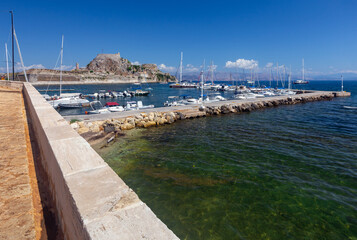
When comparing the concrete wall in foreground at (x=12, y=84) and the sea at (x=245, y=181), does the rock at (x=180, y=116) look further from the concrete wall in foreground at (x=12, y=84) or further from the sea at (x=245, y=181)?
the concrete wall in foreground at (x=12, y=84)

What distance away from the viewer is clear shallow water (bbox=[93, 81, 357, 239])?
6.09 metres

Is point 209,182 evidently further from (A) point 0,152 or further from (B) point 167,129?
(B) point 167,129

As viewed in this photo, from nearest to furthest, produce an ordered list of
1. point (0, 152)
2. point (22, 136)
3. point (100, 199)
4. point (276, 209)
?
point (100, 199) < point (0, 152) < point (22, 136) < point (276, 209)

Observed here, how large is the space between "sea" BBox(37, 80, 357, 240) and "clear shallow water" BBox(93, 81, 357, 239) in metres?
0.03

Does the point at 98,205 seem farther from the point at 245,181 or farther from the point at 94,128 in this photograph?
the point at 94,128

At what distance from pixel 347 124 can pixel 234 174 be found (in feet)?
62.7

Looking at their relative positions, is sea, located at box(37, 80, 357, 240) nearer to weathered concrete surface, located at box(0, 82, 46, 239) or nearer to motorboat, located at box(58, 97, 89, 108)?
weathered concrete surface, located at box(0, 82, 46, 239)

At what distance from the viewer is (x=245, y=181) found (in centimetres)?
859

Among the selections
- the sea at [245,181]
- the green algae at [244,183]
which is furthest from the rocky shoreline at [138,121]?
the green algae at [244,183]

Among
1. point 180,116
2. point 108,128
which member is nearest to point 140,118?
point 108,128

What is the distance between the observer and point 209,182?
8477 millimetres

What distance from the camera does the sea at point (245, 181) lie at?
6090mm

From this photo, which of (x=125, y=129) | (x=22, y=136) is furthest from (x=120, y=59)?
(x=22, y=136)

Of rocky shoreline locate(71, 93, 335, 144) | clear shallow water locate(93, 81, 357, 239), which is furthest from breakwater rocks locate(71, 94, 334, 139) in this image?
clear shallow water locate(93, 81, 357, 239)
